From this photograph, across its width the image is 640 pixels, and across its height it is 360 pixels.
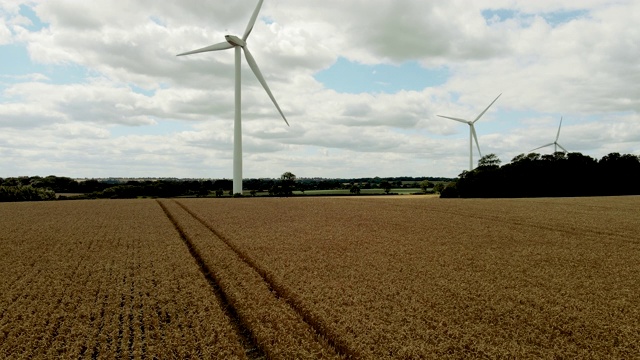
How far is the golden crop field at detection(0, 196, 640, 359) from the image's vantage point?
9.12 m

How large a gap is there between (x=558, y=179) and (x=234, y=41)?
63.4 metres

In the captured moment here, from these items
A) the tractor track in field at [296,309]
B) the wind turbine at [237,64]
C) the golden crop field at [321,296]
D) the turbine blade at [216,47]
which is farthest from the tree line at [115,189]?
the tractor track in field at [296,309]

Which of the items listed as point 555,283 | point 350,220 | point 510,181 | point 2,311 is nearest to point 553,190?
point 510,181

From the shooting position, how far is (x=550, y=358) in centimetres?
839

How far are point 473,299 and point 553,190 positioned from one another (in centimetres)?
7701

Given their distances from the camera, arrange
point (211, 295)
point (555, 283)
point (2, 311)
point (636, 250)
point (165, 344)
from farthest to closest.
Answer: point (636, 250), point (555, 283), point (211, 295), point (2, 311), point (165, 344)

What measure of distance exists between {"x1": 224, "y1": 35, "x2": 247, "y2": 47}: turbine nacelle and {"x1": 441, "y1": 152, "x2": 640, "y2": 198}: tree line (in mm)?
50238

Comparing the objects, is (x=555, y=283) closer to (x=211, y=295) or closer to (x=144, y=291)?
(x=211, y=295)

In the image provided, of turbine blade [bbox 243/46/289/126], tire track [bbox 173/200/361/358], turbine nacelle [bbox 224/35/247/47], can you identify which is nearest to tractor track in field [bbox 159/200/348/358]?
tire track [bbox 173/200/361/358]

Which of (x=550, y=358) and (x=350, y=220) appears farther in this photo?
(x=350, y=220)

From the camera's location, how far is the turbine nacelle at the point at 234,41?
6431 centimetres

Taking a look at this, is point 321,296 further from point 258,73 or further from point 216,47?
point 216,47

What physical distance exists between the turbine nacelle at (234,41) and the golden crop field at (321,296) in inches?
1817

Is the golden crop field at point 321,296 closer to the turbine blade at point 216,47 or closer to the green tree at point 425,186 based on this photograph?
the turbine blade at point 216,47
